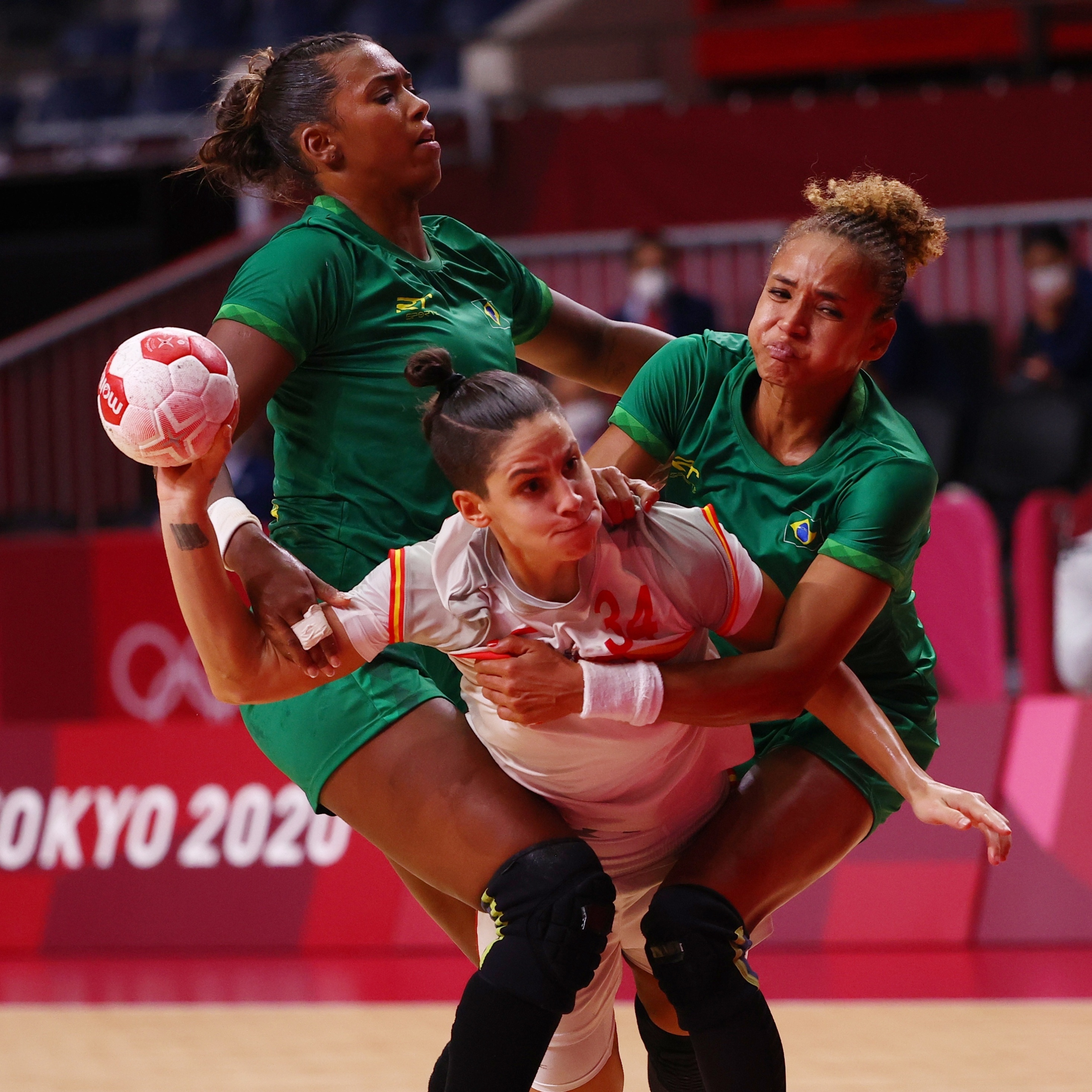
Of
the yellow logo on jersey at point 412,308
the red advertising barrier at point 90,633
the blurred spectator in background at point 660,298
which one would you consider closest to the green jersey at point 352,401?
the yellow logo on jersey at point 412,308

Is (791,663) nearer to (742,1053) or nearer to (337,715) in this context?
(742,1053)

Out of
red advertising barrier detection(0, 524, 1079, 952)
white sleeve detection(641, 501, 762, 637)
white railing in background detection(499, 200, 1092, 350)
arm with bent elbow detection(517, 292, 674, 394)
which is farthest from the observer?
white railing in background detection(499, 200, 1092, 350)

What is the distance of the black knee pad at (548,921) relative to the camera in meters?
2.33

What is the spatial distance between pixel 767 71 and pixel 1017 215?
258 centimetres

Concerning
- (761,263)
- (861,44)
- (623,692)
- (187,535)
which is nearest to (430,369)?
(187,535)

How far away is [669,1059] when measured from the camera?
2859mm

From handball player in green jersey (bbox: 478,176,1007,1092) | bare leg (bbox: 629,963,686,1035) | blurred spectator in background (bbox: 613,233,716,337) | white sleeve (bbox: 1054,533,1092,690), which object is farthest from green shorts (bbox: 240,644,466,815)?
blurred spectator in background (bbox: 613,233,716,337)

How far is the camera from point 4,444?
8008 millimetres

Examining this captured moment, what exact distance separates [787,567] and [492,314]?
2.16ft

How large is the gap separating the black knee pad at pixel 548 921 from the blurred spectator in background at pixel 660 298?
5.04m

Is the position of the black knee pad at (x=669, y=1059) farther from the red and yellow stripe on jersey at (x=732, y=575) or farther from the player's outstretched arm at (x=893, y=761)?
the red and yellow stripe on jersey at (x=732, y=575)

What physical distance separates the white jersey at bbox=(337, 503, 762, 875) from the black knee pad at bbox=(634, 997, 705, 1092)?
46cm

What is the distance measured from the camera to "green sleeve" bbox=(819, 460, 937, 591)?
2.52 meters

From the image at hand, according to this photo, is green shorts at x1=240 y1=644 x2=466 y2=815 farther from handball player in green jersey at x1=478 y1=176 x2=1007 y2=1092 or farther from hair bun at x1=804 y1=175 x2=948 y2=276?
hair bun at x1=804 y1=175 x2=948 y2=276
